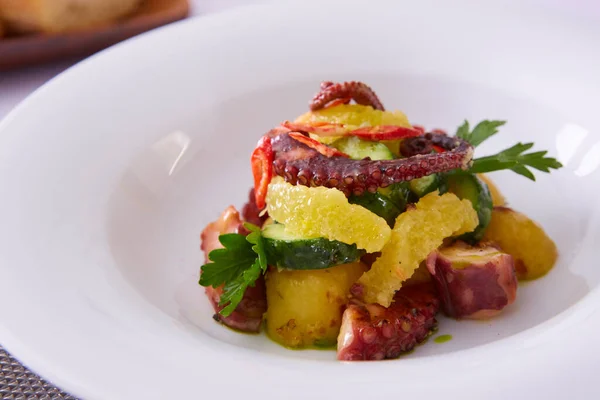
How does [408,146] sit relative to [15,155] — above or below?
above

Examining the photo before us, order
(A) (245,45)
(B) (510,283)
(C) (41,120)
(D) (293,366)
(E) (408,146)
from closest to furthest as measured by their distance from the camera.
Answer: (D) (293,366), (B) (510,283), (E) (408,146), (C) (41,120), (A) (245,45)

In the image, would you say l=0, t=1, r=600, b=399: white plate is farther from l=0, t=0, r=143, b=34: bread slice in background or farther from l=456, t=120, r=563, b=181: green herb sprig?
l=0, t=0, r=143, b=34: bread slice in background

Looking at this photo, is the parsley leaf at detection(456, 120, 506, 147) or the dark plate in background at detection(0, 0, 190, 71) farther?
the dark plate in background at detection(0, 0, 190, 71)

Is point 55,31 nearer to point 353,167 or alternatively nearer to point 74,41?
point 74,41

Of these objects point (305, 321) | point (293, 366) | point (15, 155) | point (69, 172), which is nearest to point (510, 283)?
point (305, 321)

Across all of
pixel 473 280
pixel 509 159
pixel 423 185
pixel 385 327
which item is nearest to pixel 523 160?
pixel 509 159

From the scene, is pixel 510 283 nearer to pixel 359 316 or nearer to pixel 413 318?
pixel 413 318

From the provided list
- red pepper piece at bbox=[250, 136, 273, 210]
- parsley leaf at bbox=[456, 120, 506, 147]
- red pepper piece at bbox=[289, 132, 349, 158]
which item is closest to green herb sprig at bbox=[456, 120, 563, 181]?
parsley leaf at bbox=[456, 120, 506, 147]
